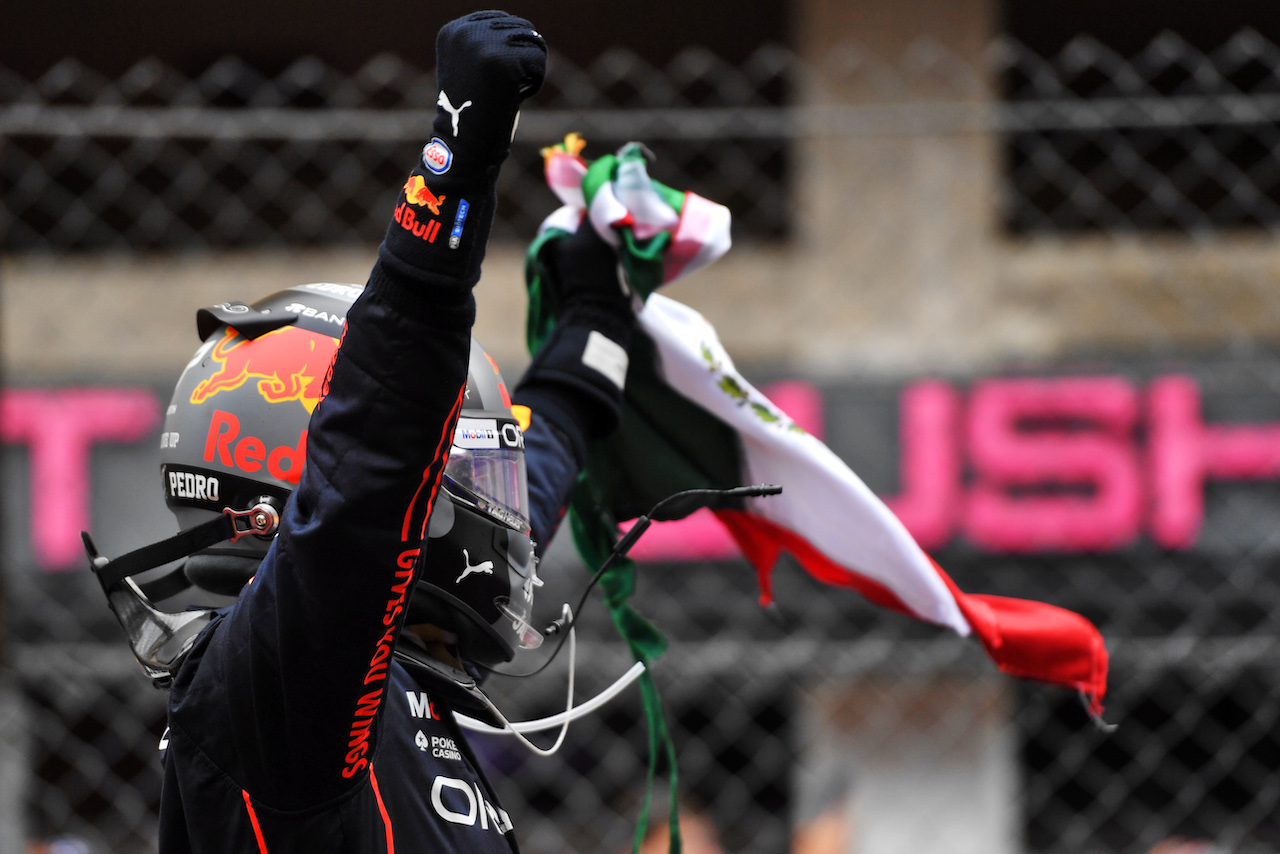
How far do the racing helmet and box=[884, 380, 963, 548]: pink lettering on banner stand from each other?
6.16 feet

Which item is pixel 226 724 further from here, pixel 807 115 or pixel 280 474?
pixel 807 115

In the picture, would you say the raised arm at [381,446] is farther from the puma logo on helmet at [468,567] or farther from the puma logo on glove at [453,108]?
the puma logo on helmet at [468,567]

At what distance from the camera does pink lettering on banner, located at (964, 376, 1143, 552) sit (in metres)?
2.85

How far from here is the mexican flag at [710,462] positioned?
1.38 m

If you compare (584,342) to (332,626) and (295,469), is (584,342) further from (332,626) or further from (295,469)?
(332,626)

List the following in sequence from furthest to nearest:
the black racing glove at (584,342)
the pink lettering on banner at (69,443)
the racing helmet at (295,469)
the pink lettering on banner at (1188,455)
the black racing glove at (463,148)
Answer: the pink lettering on banner at (1188,455)
the pink lettering on banner at (69,443)
the black racing glove at (584,342)
the racing helmet at (295,469)
the black racing glove at (463,148)

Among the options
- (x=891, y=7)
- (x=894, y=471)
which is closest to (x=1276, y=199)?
(x=891, y=7)

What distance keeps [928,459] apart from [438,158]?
226cm

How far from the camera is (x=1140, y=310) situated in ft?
12.6

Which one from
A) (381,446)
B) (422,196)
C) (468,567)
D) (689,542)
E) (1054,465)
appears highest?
(422,196)

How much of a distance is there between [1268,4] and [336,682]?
17.2ft

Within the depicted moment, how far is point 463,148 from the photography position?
2.28 feet

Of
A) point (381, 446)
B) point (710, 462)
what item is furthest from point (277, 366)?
point (710, 462)

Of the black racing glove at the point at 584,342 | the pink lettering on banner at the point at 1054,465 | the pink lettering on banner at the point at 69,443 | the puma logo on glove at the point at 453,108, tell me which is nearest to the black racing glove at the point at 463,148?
the puma logo on glove at the point at 453,108
